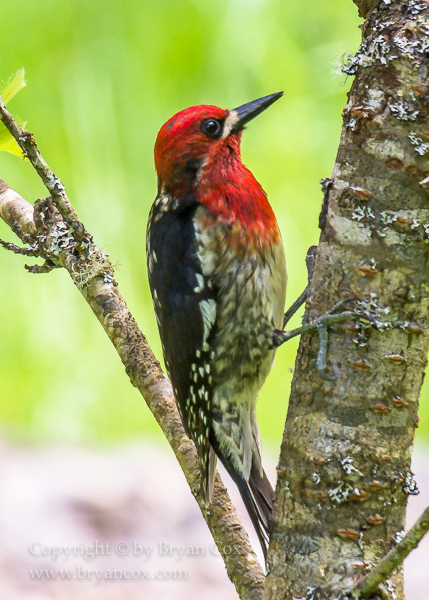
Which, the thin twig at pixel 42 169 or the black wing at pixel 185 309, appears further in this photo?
the black wing at pixel 185 309

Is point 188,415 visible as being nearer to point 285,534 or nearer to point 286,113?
point 285,534

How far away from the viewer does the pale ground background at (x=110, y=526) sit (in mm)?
2443

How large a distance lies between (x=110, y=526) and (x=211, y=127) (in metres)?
1.52

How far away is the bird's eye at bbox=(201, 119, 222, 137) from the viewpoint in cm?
195

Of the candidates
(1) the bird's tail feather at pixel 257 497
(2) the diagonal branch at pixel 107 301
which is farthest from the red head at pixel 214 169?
(1) the bird's tail feather at pixel 257 497

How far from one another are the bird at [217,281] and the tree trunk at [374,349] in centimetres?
64

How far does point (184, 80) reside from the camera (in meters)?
3.65

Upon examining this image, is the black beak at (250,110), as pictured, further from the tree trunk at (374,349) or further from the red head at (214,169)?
the tree trunk at (374,349)

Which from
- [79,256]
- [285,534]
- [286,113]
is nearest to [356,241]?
[285,534]

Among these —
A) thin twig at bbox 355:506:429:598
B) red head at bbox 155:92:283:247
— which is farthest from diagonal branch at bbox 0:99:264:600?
thin twig at bbox 355:506:429:598

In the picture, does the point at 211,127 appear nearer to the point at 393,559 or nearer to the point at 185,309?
the point at 185,309

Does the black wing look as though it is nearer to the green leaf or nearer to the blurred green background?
the green leaf

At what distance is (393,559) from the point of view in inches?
40.0

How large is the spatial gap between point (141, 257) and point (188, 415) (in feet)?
5.84
